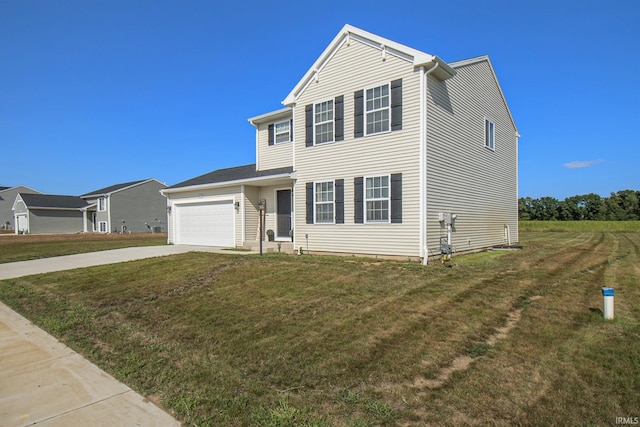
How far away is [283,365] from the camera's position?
3945 mm

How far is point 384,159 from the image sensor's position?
10969mm

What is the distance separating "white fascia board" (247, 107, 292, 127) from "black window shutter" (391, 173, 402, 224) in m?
6.59

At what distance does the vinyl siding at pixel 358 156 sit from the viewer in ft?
34.0

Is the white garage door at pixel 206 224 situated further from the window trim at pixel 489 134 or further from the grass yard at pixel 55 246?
the window trim at pixel 489 134

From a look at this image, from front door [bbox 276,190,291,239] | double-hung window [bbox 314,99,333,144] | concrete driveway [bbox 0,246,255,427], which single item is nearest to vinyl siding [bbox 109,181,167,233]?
front door [bbox 276,190,291,239]

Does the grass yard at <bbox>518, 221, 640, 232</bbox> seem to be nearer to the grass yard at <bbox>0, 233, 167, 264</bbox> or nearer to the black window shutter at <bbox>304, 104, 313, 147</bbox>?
the black window shutter at <bbox>304, 104, 313, 147</bbox>

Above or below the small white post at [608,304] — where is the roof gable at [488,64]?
above

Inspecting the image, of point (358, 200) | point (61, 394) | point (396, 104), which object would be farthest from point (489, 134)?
point (61, 394)

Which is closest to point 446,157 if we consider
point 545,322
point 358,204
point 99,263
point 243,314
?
point 358,204

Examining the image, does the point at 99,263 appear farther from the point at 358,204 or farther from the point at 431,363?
the point at 431,363

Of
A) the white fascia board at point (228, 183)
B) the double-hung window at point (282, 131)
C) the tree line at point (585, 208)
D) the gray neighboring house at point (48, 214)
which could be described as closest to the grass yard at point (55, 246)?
the white fascia board at point (228, 183)

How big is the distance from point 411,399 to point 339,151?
31.9 feet

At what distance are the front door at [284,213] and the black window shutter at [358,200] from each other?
13.7 ft

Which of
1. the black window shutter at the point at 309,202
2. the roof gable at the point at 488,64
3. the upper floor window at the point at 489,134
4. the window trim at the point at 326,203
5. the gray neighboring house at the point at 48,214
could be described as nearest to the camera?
the roof gable at the point at 488,64
